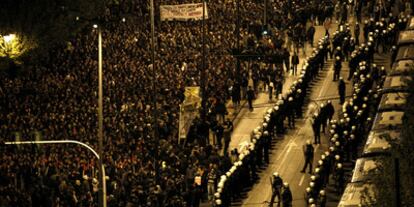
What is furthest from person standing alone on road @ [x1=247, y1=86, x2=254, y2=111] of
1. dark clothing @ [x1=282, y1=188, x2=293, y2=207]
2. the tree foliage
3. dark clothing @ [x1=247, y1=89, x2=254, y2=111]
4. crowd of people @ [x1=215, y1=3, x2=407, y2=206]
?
dark clothing @ [x1=282, y1=188, x2=293, y2=207]

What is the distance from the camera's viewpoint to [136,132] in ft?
177

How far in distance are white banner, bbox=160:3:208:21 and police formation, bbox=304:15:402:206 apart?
792cm

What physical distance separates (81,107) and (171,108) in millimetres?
3999

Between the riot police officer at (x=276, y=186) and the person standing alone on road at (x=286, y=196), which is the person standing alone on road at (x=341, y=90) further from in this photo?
the person standing alone on road at (x=286, y=196)

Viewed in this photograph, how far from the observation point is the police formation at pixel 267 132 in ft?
161

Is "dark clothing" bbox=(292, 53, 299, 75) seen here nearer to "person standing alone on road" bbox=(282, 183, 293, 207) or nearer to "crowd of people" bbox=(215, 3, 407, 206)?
"crowd of people" bbox=(215, 3, 407, 206)

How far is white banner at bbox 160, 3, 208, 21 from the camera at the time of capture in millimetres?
61781

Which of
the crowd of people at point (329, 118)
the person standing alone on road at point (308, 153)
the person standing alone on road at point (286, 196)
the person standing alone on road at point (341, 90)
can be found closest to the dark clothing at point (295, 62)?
the crowd of people at point (329, 118)

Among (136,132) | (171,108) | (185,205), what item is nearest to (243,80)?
(171,108)

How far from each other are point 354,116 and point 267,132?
3.94m

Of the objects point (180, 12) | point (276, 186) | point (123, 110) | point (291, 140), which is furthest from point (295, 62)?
point (276, 186)

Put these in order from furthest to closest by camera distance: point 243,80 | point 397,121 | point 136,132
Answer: point 243,80 → point 136,132 → point 397,121

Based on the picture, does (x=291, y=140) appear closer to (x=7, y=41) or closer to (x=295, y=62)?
(x=295, y=62)

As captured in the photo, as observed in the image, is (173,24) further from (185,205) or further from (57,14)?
(185,205)
